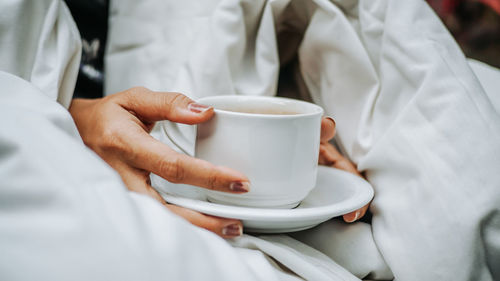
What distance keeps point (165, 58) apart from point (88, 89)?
0.22 meters

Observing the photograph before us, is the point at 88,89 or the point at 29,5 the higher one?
the point at 29,5

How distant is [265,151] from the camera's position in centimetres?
35

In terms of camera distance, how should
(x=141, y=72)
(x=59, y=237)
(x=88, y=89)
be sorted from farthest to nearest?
(x=88, y=89)
(x=141, y=72)
(x=59, y=237)

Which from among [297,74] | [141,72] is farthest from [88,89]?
[297,74]

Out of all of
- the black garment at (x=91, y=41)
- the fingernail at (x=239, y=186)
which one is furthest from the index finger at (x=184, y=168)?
the black garment at (x=91, y=41)

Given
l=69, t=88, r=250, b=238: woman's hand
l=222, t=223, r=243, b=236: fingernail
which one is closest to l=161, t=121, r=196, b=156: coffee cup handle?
l=69, t=88, r=250, b=238: woman's hand

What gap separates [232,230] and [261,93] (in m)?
0.25

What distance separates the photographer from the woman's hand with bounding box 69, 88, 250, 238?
0.33 meters

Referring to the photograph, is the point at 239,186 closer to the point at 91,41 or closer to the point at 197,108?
the point at 197,108

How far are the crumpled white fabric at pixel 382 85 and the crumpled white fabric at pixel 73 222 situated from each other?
0.57 feet

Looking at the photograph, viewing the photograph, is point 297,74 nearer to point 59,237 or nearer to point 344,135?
point 344,135

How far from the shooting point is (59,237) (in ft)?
0.74

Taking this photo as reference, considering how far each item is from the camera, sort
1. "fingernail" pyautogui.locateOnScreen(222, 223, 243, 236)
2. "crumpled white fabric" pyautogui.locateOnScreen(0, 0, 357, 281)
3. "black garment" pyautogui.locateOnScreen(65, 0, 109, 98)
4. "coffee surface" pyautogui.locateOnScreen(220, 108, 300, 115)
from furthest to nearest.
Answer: "black garment" pyautogui.locateOnScreen(65, 0, 109, 98), "coffee surface" pyautogui.locateOnScreen(220, 108, 300, 115), "fingernail" pyautogui.locateOnScreen(222, 223, 243, 236), "crumpled white fabric" pyautogui.locateOnScreen(0, 0, 357, 281)

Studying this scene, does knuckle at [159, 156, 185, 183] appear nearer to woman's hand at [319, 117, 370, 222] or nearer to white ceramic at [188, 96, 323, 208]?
white ceramic at [188, 96, 323, 208]
